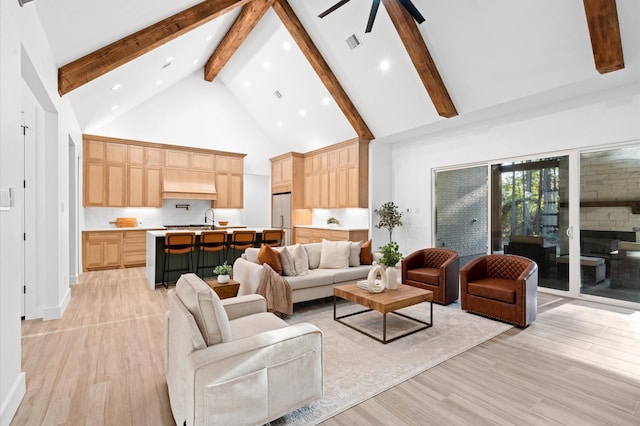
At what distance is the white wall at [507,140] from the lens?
4316 mm

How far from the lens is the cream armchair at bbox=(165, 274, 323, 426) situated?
160 cm

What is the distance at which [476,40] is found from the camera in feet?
14.6

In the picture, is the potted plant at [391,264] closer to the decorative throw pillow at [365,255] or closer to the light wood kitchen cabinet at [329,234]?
the decorative throw pillow at [365,255]

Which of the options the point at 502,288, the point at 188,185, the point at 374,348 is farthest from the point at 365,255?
the point at 188,185

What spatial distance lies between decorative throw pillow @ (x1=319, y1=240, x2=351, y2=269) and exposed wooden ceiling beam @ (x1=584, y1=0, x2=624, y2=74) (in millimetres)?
3911

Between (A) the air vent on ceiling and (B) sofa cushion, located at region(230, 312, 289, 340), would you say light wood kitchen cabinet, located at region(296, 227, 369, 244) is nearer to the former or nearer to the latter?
(A) the air vent on ceiling

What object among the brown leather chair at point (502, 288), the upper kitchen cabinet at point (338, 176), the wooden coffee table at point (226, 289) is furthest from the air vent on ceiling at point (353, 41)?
the wooden coffee table at point (226, 289)

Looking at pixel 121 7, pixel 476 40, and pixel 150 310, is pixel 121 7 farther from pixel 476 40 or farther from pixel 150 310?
pixel 476 40

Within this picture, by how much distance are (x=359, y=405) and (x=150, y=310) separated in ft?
10.6

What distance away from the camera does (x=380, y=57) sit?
558 centimetres

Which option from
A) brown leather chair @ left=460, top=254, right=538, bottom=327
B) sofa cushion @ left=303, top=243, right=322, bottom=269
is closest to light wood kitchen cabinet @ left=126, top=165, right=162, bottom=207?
sofa cushion @ left=303, top=243, right=322, bottom=269

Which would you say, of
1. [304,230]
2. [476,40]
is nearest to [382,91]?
[476,40]

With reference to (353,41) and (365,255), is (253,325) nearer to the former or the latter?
(365,255)

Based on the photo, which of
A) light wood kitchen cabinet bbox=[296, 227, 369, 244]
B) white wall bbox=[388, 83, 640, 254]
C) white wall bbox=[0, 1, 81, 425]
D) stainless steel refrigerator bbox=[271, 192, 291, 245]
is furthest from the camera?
stainless steel refrigerator bbox=[271, 192, 291, 245]
